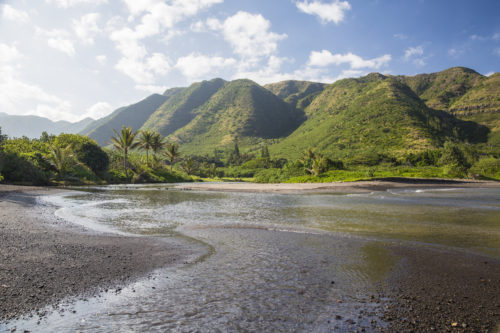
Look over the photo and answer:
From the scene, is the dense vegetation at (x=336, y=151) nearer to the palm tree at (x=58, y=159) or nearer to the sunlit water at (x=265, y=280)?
the palm tree at (x=58, y=159)

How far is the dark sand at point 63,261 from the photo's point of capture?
17.0ft

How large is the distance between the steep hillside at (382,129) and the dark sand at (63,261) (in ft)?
310

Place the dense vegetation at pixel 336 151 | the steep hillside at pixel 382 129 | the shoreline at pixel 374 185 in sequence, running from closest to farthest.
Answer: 1. the shoreline at pixel 374 185
2. the dense vegetation at pixel 336 151
3. the steep hillside at pixel 382 129

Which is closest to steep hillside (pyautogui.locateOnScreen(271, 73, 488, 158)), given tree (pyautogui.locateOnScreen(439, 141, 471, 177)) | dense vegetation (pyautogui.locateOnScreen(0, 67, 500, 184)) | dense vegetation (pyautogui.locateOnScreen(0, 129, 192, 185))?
dense vegetation (pyautogui.locateOnScreen(0, 67, 500, 184))

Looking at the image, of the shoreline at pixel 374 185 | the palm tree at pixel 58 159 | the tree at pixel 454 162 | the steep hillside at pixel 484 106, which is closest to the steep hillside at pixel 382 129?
the steep hillside at pixel 484 106

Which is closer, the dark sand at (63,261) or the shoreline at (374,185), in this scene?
the dark sand at (63,261)

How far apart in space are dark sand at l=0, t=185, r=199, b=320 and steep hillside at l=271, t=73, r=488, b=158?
9440 cm

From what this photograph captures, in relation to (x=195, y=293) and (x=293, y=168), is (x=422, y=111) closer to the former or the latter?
(x=293, y=168)

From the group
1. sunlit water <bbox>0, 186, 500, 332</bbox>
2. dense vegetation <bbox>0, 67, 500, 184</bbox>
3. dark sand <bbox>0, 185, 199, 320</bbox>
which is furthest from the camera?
dense vegetation <bbox>0, 67, 500, 184</bbox>

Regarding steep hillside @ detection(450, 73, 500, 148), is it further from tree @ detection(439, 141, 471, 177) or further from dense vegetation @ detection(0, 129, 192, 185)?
dense vegetation @ detection(0, 129, 192, 185)

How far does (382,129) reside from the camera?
11938cm

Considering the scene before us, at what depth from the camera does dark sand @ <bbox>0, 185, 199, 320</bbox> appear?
5.17 m

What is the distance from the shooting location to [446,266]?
7309 millimetres

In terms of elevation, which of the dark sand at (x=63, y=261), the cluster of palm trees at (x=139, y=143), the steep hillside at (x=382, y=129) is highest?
the steep hillside at (x=382, y=129)
